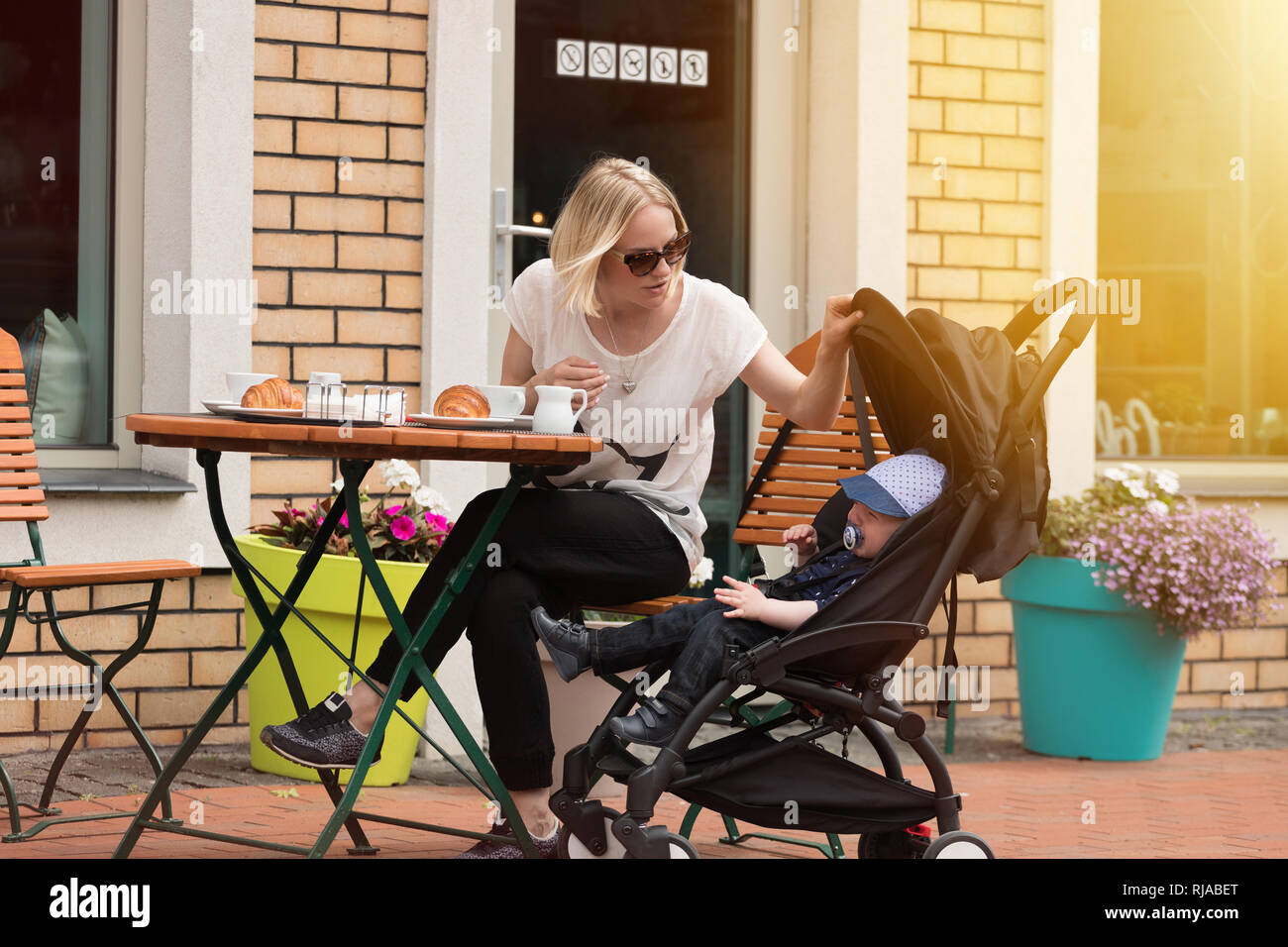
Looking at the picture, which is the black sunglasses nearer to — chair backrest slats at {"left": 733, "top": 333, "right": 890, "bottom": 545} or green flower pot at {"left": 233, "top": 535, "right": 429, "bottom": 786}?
chair backrest slats at {"left": 733, "top": 333, "right": 890, "bottom": 545}

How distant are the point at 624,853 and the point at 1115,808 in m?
1.90

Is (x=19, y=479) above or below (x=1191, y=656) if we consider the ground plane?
above

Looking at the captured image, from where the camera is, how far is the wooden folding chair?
11.0 ft

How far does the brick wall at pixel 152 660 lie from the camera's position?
4.40 m

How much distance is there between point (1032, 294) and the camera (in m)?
5.59

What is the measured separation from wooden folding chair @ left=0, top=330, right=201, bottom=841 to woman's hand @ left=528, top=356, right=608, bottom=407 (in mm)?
1034

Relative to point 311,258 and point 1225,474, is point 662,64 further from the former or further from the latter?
point 1225,474

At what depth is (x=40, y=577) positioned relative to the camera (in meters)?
3.29

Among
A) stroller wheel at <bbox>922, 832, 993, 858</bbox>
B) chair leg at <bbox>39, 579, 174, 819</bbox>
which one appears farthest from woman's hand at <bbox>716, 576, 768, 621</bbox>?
chair leg at <bbox>39, 579, 174, 819</bbox>

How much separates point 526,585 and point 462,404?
0.37m

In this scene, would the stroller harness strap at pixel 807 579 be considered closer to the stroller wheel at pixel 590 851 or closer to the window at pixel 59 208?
the stroller wheel at pixel 590 851

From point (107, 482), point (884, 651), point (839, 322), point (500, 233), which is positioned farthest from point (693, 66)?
point (884, 651)

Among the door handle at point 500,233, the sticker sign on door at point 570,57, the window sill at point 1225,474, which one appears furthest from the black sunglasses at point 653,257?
the window sill at point 1225,474

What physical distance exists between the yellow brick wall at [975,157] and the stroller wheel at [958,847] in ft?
9.67
